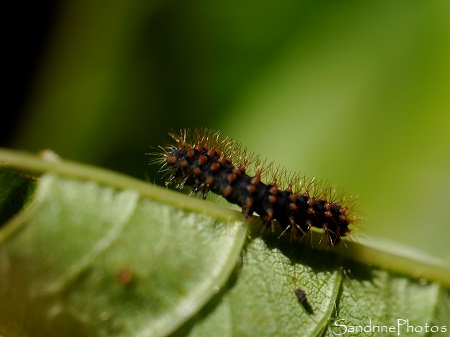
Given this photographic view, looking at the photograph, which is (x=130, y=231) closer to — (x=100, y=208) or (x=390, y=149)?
(x=100, y=208)

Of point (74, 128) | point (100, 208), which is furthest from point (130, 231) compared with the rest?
point (74, 128)

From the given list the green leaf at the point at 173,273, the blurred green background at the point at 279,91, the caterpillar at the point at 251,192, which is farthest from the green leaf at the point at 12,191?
the blurred green background at the point at 279,91

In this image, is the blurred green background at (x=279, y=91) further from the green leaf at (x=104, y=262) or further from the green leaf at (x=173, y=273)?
the green leaf at (x=104, y=262)

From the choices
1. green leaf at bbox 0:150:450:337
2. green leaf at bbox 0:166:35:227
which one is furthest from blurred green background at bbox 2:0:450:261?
green leaf at bbox 0:166:35:227

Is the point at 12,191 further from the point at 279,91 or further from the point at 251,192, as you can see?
the point at 279,91

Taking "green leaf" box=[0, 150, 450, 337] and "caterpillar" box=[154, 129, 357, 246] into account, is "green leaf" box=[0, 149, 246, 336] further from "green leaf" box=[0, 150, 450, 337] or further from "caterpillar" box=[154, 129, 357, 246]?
"caterpillar" box=[154, 129, 357, 246]

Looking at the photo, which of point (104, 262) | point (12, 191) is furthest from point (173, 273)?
point (12, 191)
